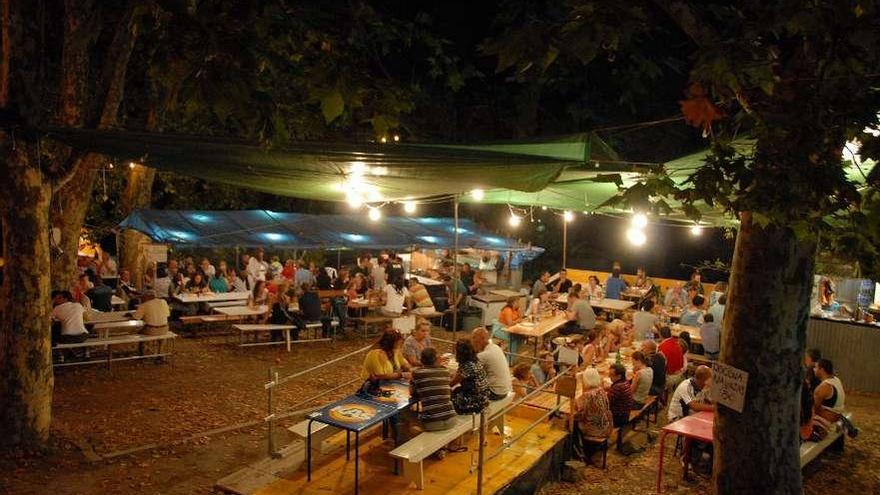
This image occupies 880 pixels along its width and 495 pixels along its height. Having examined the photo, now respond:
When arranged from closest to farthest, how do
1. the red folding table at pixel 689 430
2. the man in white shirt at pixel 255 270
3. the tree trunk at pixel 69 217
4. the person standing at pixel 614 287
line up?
1. the red folding table at pixel 689 430
2. the tree trunk at pixel 69 217
3. the person standing at pixel 614 287
4. the man in white shirt at pixel 255 270

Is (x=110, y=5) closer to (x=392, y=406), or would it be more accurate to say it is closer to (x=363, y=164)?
(x=363, y=164)

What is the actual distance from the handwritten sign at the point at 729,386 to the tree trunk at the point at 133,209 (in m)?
15.5

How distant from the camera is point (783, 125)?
3.90m

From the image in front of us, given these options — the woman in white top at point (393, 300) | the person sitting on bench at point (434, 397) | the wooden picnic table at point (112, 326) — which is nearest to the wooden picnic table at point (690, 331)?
the woman in white top at point (393, 300)

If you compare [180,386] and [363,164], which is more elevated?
[363,164]

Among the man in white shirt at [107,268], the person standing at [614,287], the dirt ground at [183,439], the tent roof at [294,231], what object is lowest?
the dirt ground at [183,439]

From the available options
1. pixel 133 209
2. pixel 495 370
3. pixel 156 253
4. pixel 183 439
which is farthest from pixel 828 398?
pixel 133 209

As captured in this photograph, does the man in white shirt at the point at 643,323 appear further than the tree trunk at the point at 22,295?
Yes

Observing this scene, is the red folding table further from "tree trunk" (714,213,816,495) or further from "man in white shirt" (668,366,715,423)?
"tree trunk" (714,213,816,495)

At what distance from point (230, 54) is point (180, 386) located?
6.91 meters

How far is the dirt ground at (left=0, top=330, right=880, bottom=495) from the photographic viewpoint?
6.30m

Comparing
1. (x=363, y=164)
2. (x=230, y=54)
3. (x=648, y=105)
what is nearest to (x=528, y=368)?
(x=363, y=164)

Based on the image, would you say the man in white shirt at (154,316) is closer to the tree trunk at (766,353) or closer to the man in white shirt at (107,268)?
the man in white shirt at (107,268)

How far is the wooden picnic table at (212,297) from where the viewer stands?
44.8 ft
